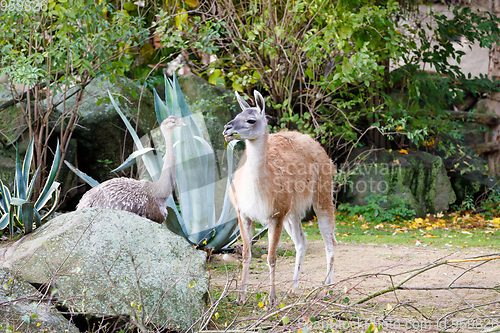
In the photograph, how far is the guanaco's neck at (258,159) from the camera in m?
3.87

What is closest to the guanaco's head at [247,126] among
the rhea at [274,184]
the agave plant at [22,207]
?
the rhea at [274,184]

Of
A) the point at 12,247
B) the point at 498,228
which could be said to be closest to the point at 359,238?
the point at 498,228

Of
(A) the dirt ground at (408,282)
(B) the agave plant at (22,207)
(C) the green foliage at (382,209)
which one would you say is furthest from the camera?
(C) the green foliage at (382,209)

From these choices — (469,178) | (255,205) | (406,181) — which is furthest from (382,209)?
(255,205)

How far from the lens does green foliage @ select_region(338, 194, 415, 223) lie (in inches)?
316

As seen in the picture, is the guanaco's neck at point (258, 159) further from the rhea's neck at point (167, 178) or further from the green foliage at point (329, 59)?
the green foliage at point (329, 59)

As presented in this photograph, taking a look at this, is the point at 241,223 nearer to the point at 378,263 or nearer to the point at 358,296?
the point at 358,296

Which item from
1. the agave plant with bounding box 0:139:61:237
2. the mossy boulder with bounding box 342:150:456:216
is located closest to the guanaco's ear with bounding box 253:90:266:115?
the agave plant with bounding box 0:139:61:237

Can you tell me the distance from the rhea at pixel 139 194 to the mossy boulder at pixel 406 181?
14.7ft

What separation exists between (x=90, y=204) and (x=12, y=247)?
3.71 feet

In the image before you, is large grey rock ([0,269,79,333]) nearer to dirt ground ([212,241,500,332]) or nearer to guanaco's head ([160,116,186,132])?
dirt ground ([212,241,500,332])

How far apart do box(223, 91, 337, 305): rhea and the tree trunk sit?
6632 mm

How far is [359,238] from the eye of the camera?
673 cm

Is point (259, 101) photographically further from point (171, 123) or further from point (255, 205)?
point (171, 123)
